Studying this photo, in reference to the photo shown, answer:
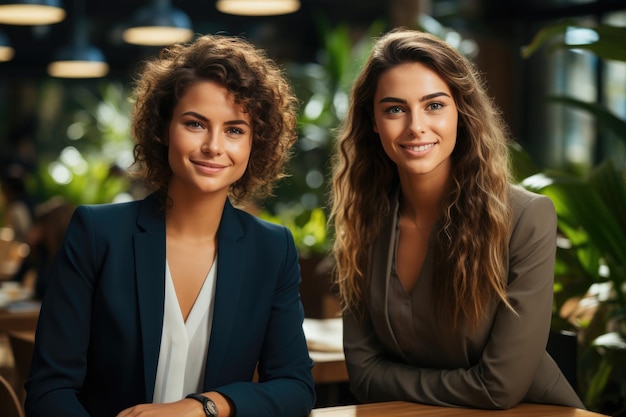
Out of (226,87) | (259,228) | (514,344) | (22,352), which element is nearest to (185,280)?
(259,228)

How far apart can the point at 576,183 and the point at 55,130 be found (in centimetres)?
1473

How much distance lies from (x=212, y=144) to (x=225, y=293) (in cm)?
33

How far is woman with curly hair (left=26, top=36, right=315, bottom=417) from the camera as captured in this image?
1946mm

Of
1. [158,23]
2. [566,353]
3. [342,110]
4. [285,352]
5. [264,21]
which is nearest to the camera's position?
[285,352]

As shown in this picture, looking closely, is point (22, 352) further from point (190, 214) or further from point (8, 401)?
point (190, 214)

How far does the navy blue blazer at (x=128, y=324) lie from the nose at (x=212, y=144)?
0.68 ft

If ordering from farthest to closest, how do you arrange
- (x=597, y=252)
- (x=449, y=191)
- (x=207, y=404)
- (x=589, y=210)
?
(x=597, y=252), (x=589, y=210), (x=449, y=191), (x=207, y=404)

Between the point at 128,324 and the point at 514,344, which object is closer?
the point at 128,324

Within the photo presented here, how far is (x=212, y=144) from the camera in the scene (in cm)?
196

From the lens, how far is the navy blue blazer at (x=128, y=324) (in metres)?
1.94

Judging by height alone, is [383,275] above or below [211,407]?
above

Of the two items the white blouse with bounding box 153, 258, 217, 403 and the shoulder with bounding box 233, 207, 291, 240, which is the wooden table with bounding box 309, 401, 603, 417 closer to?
the white blouse with bounding box 153, 258, 217, 403

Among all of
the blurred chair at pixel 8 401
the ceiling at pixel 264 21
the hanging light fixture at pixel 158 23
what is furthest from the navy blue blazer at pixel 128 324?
the ceiling at pixel 264 21

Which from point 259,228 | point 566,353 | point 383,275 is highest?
point 259,228
